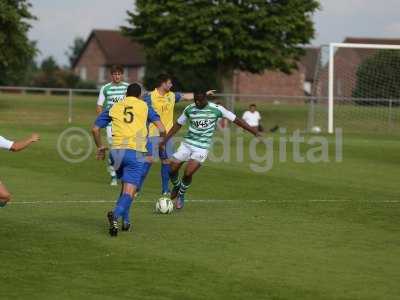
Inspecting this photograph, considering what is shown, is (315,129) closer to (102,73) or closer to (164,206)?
(164,206)

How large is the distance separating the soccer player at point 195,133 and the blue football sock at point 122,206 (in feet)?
8.65

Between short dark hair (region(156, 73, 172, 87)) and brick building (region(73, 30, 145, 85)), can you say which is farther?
brick building (region(73, 30, 145, 85))

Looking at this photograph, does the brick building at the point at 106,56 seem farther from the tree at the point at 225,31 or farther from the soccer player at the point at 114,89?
the soccer player at the point at 114,89

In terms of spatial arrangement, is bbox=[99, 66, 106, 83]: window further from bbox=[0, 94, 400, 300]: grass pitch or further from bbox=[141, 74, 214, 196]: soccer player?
bbox=[141, 74, 214, 196]: soccer player

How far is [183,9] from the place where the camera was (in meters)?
52.2

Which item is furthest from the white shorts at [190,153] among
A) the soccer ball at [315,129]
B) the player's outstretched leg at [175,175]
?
the soccer ball at [315,129]

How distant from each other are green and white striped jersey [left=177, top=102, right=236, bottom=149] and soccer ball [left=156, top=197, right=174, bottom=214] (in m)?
1.08

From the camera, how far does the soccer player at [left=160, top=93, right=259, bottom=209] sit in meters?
15.3

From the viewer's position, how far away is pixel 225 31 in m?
50.8

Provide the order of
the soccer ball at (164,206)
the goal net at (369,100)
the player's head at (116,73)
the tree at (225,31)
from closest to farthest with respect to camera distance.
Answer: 1. the soccer ball at (164,206)
2. the player's head at (116,73)
3. the goal net at (369,100)
4. the tree at (225,31)

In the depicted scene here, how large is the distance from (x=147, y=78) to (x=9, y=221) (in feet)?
178

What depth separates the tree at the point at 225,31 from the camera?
5147 centimetres

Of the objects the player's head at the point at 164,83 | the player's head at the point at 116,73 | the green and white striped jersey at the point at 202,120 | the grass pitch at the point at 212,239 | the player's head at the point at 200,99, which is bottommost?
the grass pitch at the point at 212,239

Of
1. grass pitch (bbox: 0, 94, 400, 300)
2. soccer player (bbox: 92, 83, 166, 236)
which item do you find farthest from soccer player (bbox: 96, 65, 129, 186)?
soccer player (bbox: 92, 83, 166, 236)
